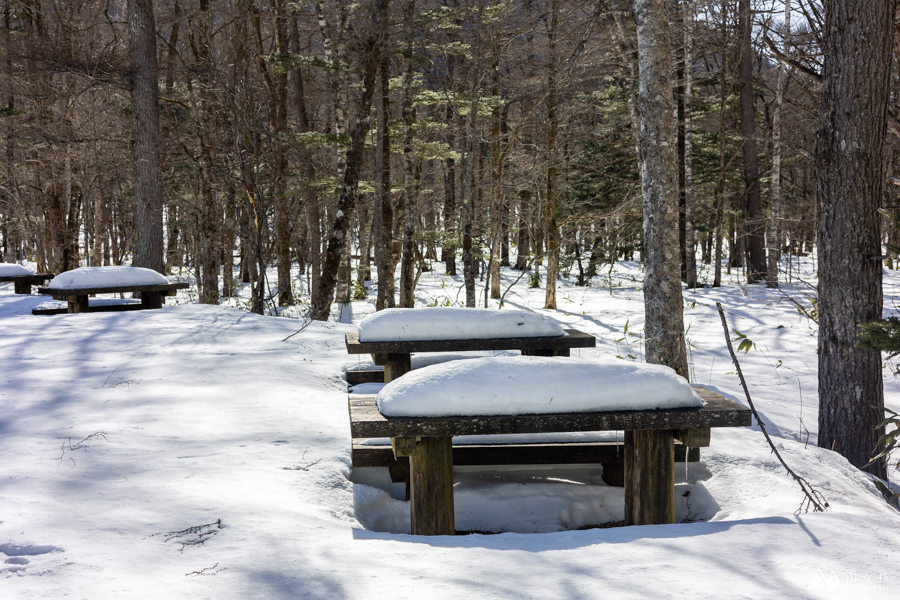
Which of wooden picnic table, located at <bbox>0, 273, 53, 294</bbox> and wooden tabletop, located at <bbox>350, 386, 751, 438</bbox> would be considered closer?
wooden tabletop, located at <bbox>350, 386, 751, 438</bbox>

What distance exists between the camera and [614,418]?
3242 mm

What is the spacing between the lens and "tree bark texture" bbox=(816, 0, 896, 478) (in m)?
5.03

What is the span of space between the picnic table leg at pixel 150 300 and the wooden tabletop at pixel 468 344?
6.02 meters

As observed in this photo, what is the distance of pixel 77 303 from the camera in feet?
30.4

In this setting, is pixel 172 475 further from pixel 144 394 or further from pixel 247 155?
pixel 247 155

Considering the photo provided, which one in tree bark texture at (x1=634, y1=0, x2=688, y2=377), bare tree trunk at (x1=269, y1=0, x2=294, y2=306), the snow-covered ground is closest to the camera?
the snow-covered ground

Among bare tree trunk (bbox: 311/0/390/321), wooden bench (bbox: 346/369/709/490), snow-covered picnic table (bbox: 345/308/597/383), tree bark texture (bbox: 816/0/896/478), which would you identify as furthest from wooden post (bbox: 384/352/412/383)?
bare tree trunk (bbox: 311/0/390/321)

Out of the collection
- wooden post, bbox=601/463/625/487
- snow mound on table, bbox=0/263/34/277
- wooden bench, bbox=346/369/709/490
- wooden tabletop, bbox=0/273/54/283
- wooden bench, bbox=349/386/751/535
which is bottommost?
wooden post, bbox=601/463/625/487

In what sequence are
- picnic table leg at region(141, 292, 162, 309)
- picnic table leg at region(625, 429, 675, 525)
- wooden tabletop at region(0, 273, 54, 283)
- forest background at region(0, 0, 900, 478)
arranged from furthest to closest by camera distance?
1. wooden tabletop at region(0, 273, 54, 283)
2. forest background at region(0, 0, 900, 478)
3. picnic table leg at region(141, 292, 162, 309)
4. picnic table leg at region(625, 429, 675, 525)

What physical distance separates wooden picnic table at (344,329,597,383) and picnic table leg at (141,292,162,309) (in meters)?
5.88

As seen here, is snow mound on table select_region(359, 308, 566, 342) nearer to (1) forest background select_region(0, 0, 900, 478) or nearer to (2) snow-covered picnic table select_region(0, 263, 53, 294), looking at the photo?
(1) forest background select_region(0, 0, 900, 478)

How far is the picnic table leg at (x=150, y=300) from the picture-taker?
10.1 metres

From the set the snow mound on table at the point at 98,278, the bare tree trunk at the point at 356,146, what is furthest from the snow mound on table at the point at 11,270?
the bare tree trunk at the point at 356,146

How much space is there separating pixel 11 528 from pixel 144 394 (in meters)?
2.58
